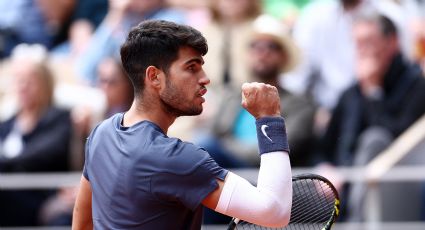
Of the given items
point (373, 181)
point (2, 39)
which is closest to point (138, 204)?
point (373, 181)

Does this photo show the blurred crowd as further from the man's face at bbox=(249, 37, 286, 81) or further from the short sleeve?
the short sleeve

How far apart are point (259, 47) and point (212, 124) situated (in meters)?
0.76

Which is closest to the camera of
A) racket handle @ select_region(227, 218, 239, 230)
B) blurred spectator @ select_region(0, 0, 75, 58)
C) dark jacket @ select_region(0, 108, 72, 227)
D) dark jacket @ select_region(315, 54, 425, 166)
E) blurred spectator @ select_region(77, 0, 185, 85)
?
racket handle @ select_region(227, 218, 239, 230)

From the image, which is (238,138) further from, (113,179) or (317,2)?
(113,179)

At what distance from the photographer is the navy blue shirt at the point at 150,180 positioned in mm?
3605

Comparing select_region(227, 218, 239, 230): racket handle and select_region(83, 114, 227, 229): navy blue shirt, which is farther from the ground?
select_region(83, 114, 227, 229): navy blue shirt

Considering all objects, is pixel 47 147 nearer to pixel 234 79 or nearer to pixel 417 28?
pixel 234 79

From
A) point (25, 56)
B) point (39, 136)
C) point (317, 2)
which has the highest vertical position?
point (317, 2)

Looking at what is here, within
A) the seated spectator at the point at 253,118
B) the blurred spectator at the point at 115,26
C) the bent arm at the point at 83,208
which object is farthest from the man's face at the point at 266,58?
the bent arm at the point at 83,208

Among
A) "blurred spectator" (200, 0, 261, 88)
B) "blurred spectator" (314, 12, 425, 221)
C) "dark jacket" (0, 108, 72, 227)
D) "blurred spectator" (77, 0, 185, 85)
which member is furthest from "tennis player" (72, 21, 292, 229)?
"dark jacket" (0, 108, 72, 227)

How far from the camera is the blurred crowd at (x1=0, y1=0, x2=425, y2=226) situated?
838cm

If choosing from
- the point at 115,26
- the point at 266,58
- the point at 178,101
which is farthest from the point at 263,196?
the point at 115,26

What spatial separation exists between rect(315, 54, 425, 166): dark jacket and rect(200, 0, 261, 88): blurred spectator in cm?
96

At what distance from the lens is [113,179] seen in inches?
148
